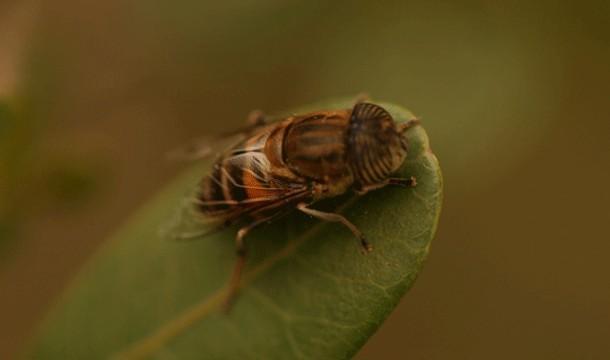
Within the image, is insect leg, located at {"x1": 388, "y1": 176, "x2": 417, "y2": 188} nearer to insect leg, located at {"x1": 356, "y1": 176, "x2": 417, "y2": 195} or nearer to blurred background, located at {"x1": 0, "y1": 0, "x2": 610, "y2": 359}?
insect leg, located at {"x1": 356, "y1": 176, "x2": 417, "y2": 195}

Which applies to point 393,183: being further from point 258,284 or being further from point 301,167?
point 258,284

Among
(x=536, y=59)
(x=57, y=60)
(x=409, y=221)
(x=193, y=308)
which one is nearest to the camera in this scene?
(x=409, y=221)

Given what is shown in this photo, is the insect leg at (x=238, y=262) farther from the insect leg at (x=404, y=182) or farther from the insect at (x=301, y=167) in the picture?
the insect leg at (x=404, y=182)

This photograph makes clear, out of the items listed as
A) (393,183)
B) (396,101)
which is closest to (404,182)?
(393,183)

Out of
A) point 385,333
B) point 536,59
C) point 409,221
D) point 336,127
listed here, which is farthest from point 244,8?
point 385,333

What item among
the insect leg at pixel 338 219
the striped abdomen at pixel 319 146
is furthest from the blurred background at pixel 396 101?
the insect leg at pixel 338 219

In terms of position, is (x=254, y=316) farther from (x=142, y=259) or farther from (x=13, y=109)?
(x=13, y=109)
